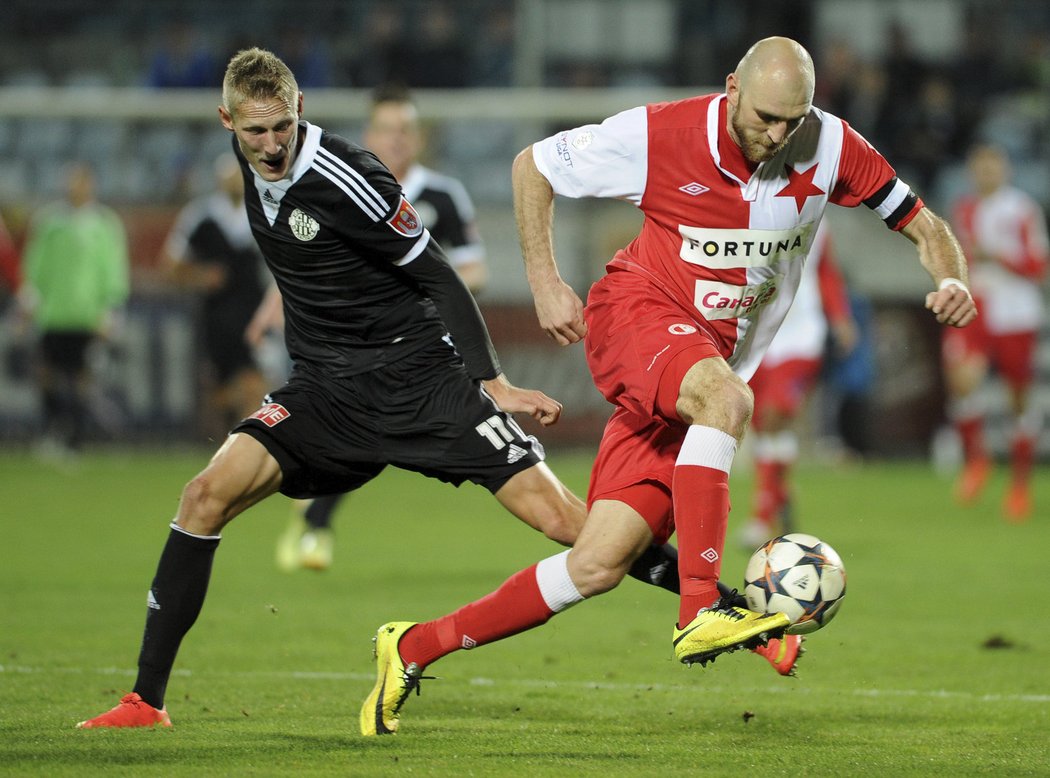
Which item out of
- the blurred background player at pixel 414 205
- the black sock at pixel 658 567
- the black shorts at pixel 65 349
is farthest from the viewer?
the black shorts at pixel 65 349

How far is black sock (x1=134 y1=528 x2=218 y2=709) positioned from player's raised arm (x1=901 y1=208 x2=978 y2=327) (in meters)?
2.33

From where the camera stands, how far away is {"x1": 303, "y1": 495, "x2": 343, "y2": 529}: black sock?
9094mm

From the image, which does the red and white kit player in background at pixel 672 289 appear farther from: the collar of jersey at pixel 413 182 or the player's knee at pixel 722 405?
the collar of jersey at pixel 413 182

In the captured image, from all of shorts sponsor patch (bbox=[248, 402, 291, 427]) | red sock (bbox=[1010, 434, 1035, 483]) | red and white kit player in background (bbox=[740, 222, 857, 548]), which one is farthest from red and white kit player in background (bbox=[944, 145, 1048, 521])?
shorts sponsor patch (bbox=[248, 402, 291, 427])

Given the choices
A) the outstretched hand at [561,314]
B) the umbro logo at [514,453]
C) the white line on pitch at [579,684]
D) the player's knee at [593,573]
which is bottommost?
the white line on pitch at [579,684]

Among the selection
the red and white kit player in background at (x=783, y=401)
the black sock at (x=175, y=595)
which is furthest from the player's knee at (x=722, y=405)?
the red and white kit player in background at (x=783, y=401)

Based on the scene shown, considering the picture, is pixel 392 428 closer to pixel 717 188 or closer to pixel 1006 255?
pixel 717 188

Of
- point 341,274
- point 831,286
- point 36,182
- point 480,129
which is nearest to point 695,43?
point 480,129

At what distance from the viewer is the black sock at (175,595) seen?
5.19 meters

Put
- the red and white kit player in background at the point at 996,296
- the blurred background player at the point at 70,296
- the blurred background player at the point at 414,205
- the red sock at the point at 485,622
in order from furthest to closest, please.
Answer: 1. the blurred background player at the point at 70,296
2. the red and white kit player in background at the point at 996,296
3. the blurred background player at the point at 414,205
4. the red sock at the point at 485,622

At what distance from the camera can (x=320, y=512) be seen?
29.9 ft

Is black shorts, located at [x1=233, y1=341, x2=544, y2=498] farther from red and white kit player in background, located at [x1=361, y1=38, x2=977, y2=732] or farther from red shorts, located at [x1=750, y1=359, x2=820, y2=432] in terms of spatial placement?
red shorts, located at [x1=750, y1=359, x2=820, y2=432]

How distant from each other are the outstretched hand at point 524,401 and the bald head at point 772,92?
3.26 feet

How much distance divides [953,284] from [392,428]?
182cm
